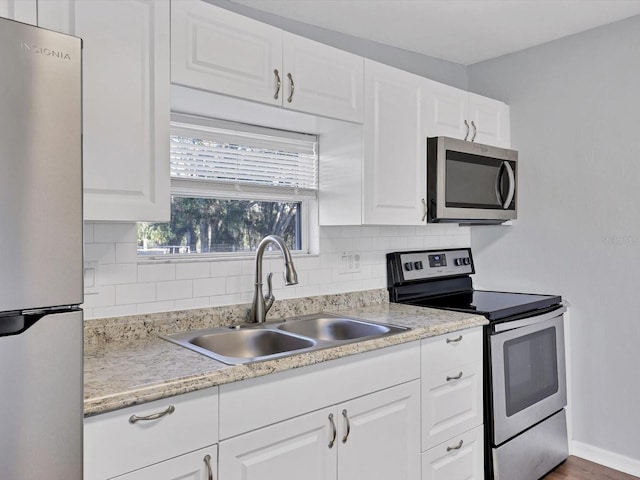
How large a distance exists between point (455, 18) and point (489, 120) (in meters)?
0.66

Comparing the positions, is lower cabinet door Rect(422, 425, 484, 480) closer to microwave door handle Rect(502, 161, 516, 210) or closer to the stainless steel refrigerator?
microwave door handle Rect(502, 161, 516, 210)

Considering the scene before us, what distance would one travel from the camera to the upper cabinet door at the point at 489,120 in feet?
9.28

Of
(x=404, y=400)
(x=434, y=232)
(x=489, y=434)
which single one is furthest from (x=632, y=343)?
(x=404, y=400)

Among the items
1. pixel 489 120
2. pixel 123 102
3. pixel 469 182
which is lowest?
pixel 469 182

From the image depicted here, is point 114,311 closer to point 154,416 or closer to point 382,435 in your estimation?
point 154,416

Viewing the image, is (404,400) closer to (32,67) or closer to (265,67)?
(265,67)

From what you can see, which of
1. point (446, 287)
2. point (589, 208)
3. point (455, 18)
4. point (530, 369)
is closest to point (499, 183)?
point (589, 208)

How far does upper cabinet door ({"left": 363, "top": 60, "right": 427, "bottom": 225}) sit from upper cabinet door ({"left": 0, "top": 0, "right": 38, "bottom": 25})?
1.35m

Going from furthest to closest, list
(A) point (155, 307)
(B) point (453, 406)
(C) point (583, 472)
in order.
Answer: (C) point (583, 472) → (B) point (453, 406) → (A) point (155, 307)

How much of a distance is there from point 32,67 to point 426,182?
1957 mm

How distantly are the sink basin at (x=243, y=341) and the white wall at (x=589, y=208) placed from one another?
5.97 feet

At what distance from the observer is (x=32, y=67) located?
93 centimetres

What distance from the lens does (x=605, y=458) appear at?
269cm

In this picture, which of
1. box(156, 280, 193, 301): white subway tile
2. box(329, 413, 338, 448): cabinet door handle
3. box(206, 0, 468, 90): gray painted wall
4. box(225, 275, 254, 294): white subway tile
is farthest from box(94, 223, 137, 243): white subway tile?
box(206, 0, 468, 90): gray painted wall
